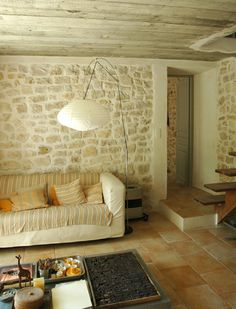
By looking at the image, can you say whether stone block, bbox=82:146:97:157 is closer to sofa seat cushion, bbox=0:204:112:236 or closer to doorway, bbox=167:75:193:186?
sofa seat cushion, bbox=0:204:112:236

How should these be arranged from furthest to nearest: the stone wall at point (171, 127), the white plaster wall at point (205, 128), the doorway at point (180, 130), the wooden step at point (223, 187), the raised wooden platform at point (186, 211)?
the stone wall at point (171, 127), the doorway at point (180, 130), the white plaster wall at point (205, 128), the raised wooden platform at point (186, 211), the wooden step at point (223, 187)

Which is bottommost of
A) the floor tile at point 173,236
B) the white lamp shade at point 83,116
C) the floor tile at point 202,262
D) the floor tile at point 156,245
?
the floor tile at point 202,262

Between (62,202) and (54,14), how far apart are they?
7.08 feet

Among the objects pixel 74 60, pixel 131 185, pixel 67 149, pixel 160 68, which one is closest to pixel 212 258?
pixel 131 185

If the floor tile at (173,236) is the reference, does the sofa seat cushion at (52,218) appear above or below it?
above

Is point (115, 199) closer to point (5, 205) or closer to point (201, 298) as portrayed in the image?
point (5, 205)

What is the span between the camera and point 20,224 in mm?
3195

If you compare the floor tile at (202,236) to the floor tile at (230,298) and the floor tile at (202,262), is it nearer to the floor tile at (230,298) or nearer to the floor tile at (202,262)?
the floor tile at (202,262)

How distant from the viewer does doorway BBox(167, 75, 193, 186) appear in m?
5.43

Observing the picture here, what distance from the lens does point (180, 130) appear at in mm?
5754

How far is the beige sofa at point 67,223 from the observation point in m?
3.21

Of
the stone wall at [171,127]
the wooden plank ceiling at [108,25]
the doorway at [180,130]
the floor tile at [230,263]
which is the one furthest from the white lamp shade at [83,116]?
the stone wall at [171,127]

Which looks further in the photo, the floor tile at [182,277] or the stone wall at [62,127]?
the stone wall at [62,127]

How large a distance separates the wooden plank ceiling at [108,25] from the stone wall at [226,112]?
0.72 metres
